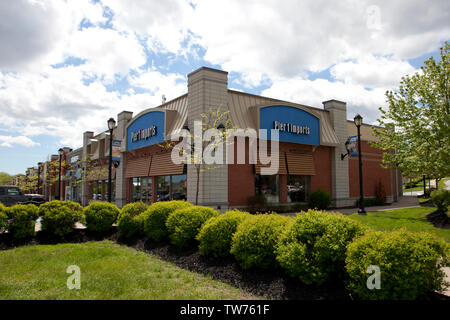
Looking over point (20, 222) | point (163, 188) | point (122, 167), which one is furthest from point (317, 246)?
point (122, 167)

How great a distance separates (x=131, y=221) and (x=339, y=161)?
16.9 m

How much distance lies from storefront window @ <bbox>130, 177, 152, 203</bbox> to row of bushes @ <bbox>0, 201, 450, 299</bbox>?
43.3 feet

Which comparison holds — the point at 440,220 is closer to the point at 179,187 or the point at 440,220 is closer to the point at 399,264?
the point at 399,264

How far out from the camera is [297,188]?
2069 cm

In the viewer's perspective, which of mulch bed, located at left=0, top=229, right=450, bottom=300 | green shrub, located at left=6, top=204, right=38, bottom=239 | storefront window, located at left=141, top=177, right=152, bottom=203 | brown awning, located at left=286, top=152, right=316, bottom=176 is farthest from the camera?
storefront window, located at left=141, top=177, right=152, bottom=203

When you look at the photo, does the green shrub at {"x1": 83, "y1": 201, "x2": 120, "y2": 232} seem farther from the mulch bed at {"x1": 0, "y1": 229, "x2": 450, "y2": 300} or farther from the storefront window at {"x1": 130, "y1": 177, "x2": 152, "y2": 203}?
the storefront window at {"x1": 130, "y1": 177, "x2": 152, "y2": 203}

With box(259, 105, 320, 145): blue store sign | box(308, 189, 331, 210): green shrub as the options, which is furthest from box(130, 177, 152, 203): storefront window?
box(308, 189, 331, 210): green shrub

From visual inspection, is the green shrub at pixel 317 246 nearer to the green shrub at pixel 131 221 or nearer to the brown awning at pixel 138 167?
the green shrub at pixel 131 221

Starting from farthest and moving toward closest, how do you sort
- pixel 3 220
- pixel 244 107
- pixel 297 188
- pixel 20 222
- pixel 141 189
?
1. pixel 141 189
2. pixel 297 188
3. pixel 244 107
4. pixel 20 222
5. pixel 3 220

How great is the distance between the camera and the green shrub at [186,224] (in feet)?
27.5

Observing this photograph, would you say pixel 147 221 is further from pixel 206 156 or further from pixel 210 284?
pixel 206 156

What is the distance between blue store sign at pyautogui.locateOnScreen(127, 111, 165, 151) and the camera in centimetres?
1919

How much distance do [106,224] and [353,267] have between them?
9.87m

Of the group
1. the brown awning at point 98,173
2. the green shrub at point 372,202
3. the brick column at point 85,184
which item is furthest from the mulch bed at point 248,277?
the brick column at point 85,184
